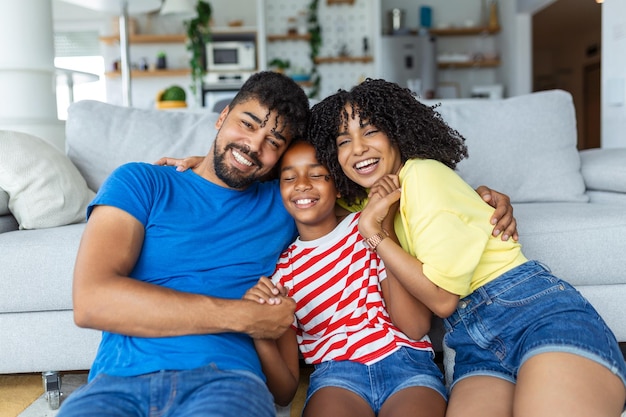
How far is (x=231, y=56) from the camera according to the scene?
23.4 feet

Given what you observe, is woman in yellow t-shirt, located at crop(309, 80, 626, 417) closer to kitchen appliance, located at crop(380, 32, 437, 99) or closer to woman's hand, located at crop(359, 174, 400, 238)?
woman's hand, located at crop(359, 174, 400, 238)

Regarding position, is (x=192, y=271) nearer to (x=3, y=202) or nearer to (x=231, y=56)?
(x=3, y=202)

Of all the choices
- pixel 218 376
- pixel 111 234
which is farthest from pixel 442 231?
pixel 111 234

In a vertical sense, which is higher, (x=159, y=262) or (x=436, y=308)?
(x=159, y=262)

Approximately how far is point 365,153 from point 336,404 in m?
0.59

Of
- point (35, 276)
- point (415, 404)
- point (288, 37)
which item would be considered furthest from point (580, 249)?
point (288, 37)

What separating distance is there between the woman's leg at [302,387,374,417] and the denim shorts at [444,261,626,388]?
24cm

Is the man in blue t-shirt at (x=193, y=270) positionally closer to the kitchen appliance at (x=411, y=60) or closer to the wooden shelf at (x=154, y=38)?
the kitchen appliance at (x=411, y=60)

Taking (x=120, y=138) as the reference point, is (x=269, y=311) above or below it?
below

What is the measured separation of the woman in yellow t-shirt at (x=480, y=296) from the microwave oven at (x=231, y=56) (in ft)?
19.4

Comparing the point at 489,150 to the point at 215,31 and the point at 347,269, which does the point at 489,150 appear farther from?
the point at 215,31

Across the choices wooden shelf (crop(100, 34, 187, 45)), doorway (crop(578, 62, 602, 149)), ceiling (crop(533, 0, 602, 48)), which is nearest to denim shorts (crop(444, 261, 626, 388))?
wooden shelf (crop(100, 34, 187, 45))

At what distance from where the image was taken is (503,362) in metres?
1.31

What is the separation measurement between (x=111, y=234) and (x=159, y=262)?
13cm
